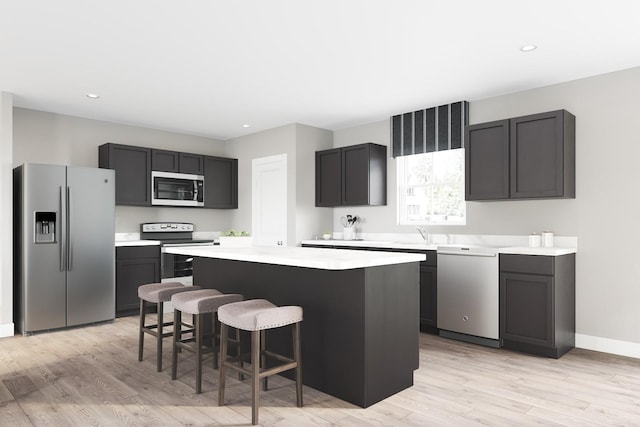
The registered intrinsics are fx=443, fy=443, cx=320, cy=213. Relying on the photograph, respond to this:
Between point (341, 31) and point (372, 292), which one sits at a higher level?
point (341, 31)

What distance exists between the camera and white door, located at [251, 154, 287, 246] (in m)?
6.19

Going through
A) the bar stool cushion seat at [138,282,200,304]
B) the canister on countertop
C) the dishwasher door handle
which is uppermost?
the canister on countertop

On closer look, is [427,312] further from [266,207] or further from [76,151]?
[76,151]

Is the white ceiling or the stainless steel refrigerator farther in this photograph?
the stainless steel refrigerator

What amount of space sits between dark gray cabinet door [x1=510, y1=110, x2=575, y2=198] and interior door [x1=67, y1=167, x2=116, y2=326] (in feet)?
14.4

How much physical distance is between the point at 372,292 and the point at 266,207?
397cm

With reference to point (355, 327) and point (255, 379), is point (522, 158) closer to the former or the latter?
point (355, 327)

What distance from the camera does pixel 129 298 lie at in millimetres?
5430

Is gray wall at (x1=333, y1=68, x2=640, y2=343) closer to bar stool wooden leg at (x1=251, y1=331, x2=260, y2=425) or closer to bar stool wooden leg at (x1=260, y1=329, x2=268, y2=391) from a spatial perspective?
bar stool wooden leg at (x1=260, y1=329, x2=268, y2=391)

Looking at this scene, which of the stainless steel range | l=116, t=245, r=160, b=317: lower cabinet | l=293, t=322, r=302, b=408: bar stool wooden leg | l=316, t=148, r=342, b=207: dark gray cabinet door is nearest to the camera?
l=293, t=322, r=302, b=408: bar stool wooden leg

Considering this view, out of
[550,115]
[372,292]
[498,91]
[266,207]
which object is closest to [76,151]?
[266,207]

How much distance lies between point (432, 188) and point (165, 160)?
3638 millimetres

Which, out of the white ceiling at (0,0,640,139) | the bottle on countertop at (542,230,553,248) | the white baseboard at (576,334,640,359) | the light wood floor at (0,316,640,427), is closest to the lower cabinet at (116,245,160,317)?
the light wood floor at (0,316,640,427)

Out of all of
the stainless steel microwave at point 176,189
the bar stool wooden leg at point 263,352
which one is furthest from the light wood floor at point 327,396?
the stainless steel microwave at point 176,189
